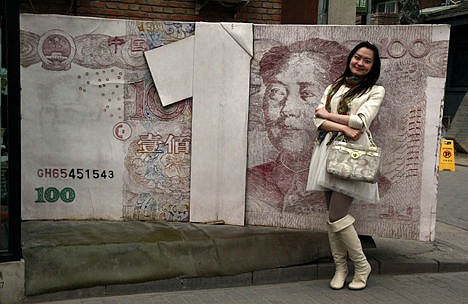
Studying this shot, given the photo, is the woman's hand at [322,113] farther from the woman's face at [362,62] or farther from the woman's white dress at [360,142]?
the woman's face at [362,62]

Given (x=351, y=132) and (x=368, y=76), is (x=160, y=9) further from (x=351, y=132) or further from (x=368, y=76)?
(x=351, y=132)

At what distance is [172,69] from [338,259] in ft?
7.37

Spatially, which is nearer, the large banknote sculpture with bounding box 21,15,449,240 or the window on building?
the large banknote sculpture with bounding box 21,15,449,240

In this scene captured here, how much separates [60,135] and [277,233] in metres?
2.19

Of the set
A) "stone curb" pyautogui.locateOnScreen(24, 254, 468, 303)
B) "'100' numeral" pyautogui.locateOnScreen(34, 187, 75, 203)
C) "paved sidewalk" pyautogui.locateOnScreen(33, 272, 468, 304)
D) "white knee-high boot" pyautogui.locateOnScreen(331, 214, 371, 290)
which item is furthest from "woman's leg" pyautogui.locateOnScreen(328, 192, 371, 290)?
"'100' numeral" pyautogui.locateOnScreen(34, 187, 75, 203)

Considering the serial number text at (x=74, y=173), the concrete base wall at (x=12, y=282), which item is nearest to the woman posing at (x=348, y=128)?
the serial number text at (x=74, y=173)

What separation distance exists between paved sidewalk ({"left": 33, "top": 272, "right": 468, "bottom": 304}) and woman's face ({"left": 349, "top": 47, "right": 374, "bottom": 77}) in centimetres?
182

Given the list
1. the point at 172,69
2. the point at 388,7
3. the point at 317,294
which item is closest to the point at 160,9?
the point at 172,69

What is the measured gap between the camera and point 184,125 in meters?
4.64

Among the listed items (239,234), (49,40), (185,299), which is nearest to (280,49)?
(239,234)

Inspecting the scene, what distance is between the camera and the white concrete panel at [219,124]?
4516 millimetres

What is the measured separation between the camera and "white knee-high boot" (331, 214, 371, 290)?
397cm

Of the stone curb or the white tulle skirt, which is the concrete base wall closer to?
the stone curb

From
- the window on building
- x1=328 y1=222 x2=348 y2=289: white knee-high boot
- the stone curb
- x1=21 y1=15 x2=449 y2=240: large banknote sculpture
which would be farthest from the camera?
the window on building
